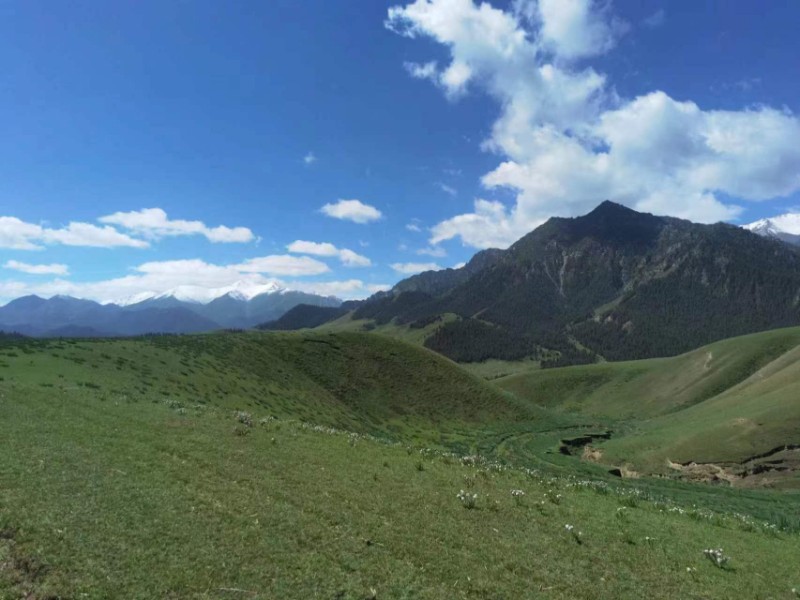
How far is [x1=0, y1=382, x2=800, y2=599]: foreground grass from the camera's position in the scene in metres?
11.1

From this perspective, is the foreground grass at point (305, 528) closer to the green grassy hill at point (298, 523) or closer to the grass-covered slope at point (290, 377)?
the green grassy hill at point (298, 523)

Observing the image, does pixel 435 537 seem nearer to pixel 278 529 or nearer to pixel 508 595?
pixel 508 595

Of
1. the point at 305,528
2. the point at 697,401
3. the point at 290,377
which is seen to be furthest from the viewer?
the point at 697,401

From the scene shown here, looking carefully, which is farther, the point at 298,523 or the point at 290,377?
the point at 290,377

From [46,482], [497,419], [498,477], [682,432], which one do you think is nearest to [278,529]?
[46,482]

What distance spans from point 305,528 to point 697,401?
134896mm

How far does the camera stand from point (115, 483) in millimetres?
14805

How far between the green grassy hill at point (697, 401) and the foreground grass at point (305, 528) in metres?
40.4

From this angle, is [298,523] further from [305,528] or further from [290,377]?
[290,377]

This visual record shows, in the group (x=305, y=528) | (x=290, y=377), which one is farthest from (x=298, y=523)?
(x=290, y=377)

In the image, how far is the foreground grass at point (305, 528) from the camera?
11141 millimetres

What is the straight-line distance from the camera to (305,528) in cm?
1395

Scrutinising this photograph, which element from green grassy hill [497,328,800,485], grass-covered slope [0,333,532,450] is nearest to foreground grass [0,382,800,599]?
grass-covered slope [0,333,532,450]

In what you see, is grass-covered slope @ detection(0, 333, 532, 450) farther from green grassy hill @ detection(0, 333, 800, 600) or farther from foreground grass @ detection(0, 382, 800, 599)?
foreground grass @ detection(0, 382, 800, 599)
